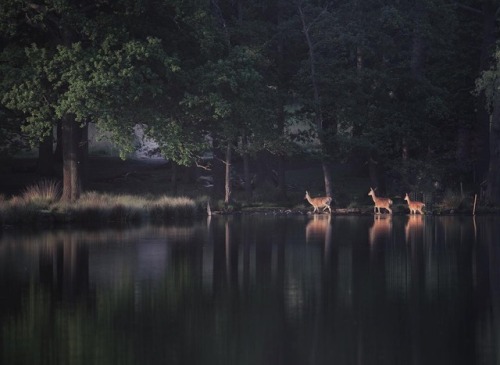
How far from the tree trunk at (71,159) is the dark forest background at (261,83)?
7 cm

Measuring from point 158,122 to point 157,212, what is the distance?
3.94 meters

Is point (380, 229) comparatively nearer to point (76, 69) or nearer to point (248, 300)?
point (76, 69)

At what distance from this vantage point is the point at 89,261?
2405 centimetres

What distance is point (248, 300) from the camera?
1803cm

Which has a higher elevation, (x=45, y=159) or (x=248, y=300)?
(x=45, y=159)

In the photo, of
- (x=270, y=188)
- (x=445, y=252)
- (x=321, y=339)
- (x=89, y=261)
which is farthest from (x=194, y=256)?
(x=270, y=188)

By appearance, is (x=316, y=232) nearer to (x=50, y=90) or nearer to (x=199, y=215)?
(x=199, y=215)

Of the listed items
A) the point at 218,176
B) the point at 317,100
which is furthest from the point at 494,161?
the point at 218,176

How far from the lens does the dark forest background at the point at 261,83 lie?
133ft

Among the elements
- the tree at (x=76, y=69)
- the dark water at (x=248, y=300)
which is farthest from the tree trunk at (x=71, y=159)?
the dark water at (x=248, y=300)

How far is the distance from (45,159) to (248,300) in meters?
35.2

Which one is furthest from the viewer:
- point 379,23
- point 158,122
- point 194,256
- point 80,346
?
point 379,23

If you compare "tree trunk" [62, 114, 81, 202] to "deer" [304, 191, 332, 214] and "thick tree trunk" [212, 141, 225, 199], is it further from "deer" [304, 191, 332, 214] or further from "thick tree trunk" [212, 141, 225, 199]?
"deer" [304, 191, 332, 214]

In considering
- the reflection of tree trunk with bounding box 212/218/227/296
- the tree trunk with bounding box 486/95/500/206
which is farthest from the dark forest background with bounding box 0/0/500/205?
the reflection of tree trunk with bounding box 212/218/227/296
